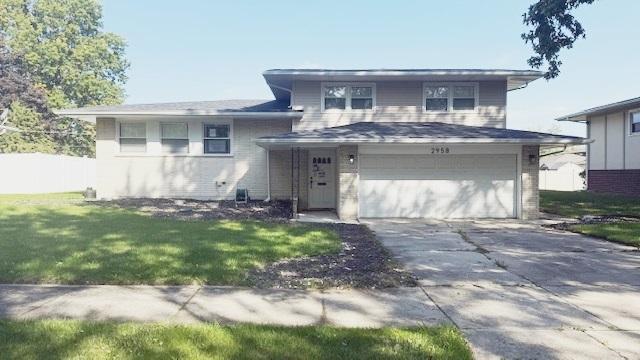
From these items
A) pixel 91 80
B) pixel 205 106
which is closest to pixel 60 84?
pixel 91 80

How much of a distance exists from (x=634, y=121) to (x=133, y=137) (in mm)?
21700

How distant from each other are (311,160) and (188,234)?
6917 millimetres

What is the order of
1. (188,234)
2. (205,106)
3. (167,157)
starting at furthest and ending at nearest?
(205,106) → (167,157) → (188,234)

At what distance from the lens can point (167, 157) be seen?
16.9 m

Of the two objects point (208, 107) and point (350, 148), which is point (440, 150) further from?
point (208, 107)

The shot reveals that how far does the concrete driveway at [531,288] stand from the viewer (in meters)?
4.12

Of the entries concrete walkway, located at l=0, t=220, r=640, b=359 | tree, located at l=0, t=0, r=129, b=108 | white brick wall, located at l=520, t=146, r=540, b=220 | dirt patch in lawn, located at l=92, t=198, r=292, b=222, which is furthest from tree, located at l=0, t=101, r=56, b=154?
white brick wall, located at l=520, t=146, r=540, b=220

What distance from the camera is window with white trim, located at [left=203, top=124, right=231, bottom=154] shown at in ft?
55.6

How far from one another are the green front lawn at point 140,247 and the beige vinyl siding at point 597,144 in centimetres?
1880

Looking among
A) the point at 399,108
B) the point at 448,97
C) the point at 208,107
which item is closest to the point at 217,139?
the point at 208,107

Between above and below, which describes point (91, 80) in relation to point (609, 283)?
above

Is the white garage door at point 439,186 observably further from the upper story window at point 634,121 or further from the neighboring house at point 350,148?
the upper story window at point 634,121

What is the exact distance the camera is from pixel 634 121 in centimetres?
2036

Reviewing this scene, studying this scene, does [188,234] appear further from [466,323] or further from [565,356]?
[565,356]
